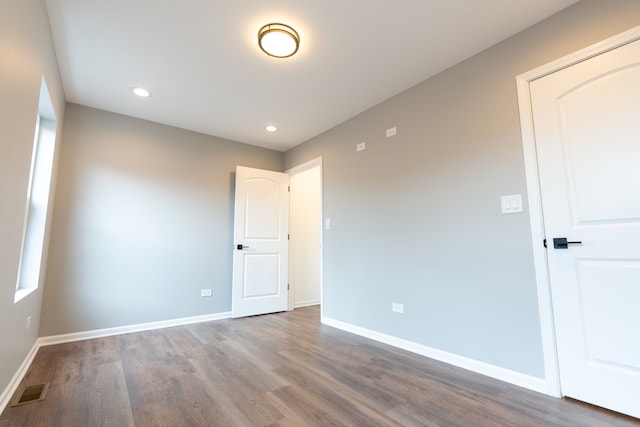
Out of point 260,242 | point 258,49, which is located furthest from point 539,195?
point 260,242

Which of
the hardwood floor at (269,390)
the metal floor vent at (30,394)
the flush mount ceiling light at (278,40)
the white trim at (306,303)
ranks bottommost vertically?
the white trim at (306,303)

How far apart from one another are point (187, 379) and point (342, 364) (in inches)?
46.2

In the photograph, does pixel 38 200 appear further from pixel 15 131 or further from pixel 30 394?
pixel 30 394

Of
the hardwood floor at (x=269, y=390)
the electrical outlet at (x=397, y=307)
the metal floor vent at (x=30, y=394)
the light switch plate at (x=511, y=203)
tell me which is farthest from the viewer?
the electrical outlet at (x=397, y=307)

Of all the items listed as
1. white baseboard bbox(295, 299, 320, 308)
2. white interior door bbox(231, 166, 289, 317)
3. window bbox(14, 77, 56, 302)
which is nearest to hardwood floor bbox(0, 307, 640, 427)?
window bbox(14, 77, 56, 302)

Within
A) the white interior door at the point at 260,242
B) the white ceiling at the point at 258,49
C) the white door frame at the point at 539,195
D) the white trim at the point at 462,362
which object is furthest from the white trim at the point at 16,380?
the white door frame at the point at 539,195

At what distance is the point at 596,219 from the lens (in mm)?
1777

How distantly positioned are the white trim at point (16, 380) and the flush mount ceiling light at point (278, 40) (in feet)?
9.17

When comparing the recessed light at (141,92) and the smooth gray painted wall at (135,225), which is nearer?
the recessed light at (141,92)

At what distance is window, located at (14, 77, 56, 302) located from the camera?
8.20ft

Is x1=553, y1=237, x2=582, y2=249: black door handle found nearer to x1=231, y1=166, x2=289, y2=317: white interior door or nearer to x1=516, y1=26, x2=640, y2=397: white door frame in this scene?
x1=516, y1=26, x2=640, y2=397: white door frame

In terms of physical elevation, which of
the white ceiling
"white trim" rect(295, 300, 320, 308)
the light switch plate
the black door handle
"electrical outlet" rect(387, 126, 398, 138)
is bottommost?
"white trim" rect(295, 300, 320, 308)

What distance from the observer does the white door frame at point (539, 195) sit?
1.84 metres

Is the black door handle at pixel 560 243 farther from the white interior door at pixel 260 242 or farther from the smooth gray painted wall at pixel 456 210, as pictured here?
the white interior door at pixel 260 242
